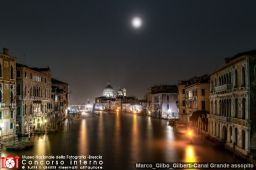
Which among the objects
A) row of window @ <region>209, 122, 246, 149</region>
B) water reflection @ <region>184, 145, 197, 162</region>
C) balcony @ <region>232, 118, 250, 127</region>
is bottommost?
water reflection @ <region>184, 145, 197, 162</region>

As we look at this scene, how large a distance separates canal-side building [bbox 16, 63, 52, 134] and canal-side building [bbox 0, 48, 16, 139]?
5.65 meters

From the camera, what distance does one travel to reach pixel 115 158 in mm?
38094

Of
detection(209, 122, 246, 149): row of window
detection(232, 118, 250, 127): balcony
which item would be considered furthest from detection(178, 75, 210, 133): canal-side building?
detection(232, 118, 250, 127): balcony

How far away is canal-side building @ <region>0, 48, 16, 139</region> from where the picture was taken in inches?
1946

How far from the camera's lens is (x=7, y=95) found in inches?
2020

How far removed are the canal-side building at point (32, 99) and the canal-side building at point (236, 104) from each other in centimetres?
3193

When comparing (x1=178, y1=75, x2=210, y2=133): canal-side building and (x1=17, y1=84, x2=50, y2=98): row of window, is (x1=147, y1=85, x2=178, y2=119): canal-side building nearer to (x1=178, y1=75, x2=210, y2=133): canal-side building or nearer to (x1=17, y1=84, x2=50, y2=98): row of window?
(x1=178, y1=75, x2=210, y2=133): canal-side building

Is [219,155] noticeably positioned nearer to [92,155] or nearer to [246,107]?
[246,107]

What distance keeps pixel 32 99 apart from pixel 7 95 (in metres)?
14.9

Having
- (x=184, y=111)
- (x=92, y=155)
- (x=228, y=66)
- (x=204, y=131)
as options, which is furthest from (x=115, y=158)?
(x=184, y=111)

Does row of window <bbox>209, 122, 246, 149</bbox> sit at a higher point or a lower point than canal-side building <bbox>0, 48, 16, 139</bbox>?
Answer: lower

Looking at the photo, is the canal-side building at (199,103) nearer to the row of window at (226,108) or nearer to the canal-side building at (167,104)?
the row of window at (226,108)

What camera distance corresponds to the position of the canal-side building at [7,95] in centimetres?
4944

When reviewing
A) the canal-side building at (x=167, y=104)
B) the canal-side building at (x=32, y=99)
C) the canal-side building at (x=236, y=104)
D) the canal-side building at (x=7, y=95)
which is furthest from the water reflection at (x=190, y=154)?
the canal-side building at (x=167, y=104)
